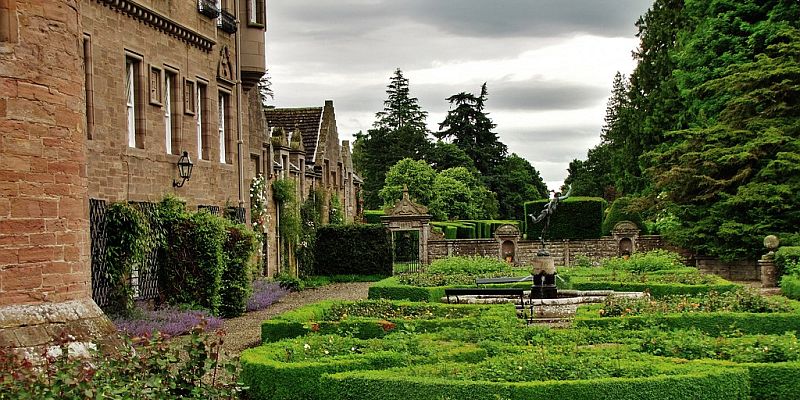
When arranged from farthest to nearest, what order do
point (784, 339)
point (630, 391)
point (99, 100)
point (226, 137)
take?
1. point (226, 137)
2. point (99, 100)
3. point (784, 339)
4. point (630, 391)

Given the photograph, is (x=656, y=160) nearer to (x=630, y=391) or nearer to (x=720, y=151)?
(x=720, y=151)

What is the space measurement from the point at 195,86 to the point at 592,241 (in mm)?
20153

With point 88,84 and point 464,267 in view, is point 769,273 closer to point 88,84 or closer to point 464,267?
point 464,267

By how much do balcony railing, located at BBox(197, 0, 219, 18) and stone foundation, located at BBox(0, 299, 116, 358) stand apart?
1162cm

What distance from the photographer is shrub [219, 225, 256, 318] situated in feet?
66.7

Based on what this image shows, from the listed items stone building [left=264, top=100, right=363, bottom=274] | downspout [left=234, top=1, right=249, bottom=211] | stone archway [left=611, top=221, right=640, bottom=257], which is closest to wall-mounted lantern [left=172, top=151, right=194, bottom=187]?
downspout [left=234, top=1, right=249, bottom=211]

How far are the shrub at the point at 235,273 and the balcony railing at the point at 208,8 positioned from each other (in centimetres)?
521

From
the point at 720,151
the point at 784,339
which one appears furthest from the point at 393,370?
the point at 720,151

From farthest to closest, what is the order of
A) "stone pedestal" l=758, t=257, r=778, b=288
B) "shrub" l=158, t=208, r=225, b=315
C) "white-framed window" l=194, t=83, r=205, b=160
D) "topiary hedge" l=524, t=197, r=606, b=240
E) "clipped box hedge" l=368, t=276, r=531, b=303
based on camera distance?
"topiary hedge" l=524, t=197, r=606, b=240 → "stone pedestal" l=758, t=257, r=778, b=288 → "white-framed window" l=194, t=83, r=205, b=160 → "clipped box hedge" l=368, t=276, r=531, b=303 → "shrub" l=158, t=208, r=225, b=315

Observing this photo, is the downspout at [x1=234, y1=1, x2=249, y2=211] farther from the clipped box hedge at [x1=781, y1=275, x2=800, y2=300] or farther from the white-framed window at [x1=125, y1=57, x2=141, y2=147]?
the clipped box hedge at [x1=781, y1=275, x2=800, y2=300]

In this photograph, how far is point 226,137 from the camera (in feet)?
77.7

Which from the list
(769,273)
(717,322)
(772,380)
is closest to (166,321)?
(717,322)

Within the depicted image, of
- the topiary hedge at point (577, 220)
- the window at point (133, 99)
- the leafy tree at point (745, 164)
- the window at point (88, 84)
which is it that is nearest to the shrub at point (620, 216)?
the topiary hedge at point (577, 220)

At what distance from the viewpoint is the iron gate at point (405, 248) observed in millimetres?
39719
